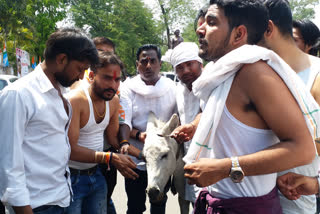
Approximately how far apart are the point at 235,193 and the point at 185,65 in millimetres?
2060

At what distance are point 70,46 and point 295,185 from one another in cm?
166

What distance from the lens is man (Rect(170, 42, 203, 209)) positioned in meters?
3.10

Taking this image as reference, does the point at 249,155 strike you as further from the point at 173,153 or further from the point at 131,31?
the point at 131,31

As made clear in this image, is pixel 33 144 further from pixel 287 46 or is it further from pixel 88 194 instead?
pixel 287 46

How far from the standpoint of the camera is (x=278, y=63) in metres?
1.28

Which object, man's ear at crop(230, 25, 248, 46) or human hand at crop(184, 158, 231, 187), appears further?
man's ear at crop(230, 25, 248, 46)

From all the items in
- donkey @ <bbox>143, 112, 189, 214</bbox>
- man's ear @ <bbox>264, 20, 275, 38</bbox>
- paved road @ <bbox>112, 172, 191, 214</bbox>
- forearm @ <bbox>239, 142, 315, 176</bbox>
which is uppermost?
man's ear @ <bbox>264, 20, 275, 38</bbox>

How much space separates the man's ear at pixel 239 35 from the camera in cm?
144

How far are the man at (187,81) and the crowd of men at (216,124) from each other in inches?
26.0

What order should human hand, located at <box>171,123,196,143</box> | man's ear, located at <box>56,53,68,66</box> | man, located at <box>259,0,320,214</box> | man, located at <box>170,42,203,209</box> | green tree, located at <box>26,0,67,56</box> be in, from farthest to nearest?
green tree, located at <box>26,0,67,56</box> < man, located at <box>170,42,203,209</box> < human hand, located at <box>171,123,196,143</box> < man's ear, located at <box>56,53,68,66</box> < man, located at <box>259,0,320,214</box>

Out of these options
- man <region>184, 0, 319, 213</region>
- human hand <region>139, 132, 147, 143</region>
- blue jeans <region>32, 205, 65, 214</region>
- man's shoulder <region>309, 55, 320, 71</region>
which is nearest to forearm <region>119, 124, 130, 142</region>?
human hand <region>139, 132, 147, 143</region>

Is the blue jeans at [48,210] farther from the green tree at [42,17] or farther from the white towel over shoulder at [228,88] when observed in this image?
the green tree at [42,17]

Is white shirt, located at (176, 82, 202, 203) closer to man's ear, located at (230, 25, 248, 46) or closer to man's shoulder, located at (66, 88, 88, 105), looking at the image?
man's shoulder, located at (66, 88, 88, 105)

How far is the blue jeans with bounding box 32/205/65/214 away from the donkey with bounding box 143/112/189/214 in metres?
0.91
